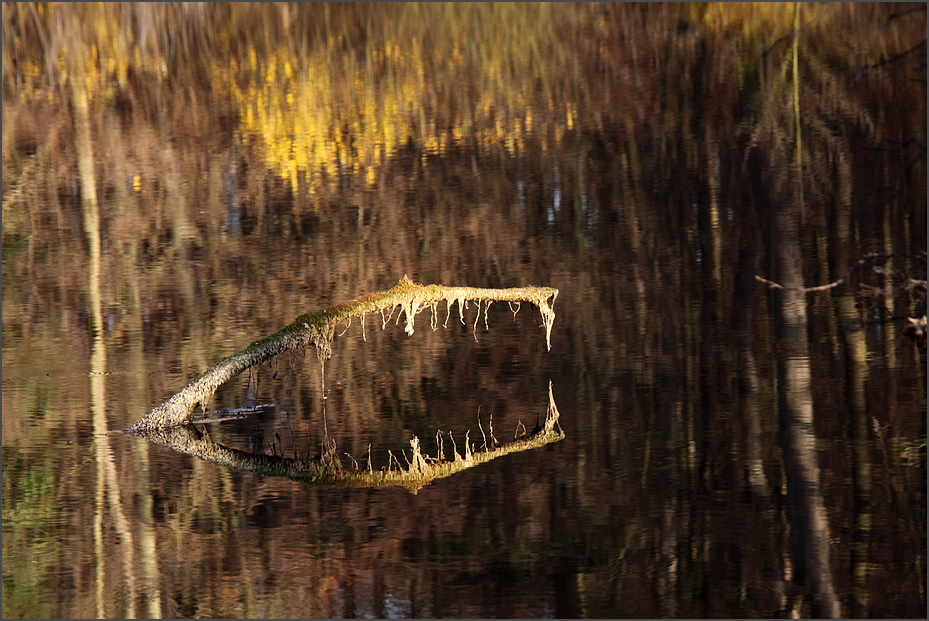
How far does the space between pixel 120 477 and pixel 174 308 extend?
175 inches

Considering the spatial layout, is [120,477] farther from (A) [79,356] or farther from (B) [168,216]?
(B) [168,216]

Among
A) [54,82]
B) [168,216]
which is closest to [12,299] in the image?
[168,216]

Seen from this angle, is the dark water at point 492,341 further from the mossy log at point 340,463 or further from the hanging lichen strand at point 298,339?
the hanging lichen strand at point 298,339

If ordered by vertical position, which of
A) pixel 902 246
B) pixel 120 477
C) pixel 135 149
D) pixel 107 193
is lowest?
pixel 120 477

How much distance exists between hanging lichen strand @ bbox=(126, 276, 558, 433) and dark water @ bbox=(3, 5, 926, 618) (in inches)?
10.9

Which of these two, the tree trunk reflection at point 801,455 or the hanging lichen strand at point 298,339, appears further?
the hanging lichen strand at point 298,339

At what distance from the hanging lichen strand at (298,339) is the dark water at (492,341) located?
28 centimetres

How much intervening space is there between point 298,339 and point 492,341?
261cm

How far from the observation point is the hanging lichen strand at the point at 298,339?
27.5 feet

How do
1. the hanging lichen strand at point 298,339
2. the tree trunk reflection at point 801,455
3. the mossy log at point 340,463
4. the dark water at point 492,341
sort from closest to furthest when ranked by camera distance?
the tree trunk reflection at point 801,455 → the dark water at point 492,341 → the mossy log at point 340,463 → the hanging lichen strand at point 298,339

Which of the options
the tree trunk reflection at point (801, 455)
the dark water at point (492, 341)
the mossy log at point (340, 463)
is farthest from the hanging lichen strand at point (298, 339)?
the tree trunk reflection at point (801, 455)

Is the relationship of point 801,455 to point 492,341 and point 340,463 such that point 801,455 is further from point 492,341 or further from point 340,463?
point 492,341

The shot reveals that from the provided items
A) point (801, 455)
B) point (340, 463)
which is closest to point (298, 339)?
point (340, 463)

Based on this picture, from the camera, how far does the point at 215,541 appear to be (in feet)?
23.6
